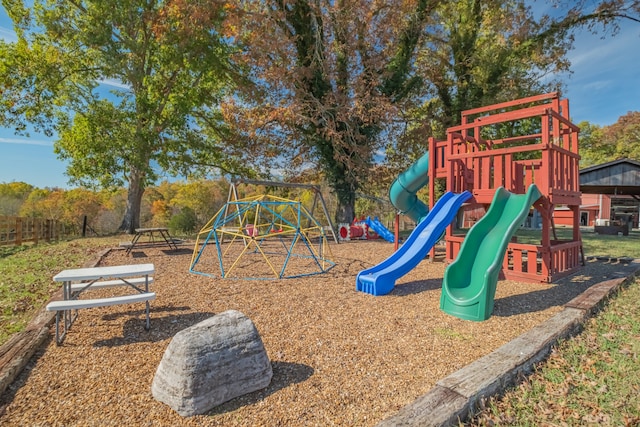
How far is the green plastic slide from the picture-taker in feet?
13.8

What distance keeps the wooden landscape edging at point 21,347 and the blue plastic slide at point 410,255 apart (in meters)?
4.26

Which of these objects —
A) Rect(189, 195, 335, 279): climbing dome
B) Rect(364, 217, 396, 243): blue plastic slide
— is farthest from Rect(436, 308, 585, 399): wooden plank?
Rect(364, 217, 396, 243): blue plastic slide

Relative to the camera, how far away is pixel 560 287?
229 inches

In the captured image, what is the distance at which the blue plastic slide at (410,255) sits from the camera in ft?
17.8

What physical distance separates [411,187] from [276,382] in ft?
28.6

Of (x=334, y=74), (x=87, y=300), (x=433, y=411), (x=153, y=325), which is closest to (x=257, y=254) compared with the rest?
(x=153, y=325)

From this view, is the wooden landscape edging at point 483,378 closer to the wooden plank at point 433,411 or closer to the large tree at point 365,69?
the wooden plank at point 433,411

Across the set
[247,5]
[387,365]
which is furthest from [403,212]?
[247,5]

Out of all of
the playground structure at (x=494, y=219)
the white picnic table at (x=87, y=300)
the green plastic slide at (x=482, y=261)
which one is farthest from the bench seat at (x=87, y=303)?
the green plastic slide at (x=482, y=261)

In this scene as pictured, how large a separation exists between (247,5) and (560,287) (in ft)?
53.4

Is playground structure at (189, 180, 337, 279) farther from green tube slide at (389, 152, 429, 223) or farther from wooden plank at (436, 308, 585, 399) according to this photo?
wooden plank at (436, 308, 585, 399)

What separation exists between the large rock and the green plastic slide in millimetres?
2839

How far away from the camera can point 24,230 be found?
1277cm

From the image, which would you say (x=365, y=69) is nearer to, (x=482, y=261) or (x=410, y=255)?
(x=410, y=255)
